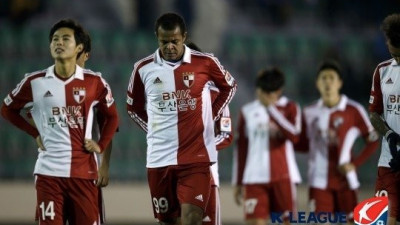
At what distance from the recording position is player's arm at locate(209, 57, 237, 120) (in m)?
7.42

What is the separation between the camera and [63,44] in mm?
7430

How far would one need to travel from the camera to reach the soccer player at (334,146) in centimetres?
984

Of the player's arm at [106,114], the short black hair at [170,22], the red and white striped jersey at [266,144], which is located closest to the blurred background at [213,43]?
the red and white striped jersey at [266,144]

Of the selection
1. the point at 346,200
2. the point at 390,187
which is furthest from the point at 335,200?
the point at 390,187

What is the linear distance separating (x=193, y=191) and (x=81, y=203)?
2.88 ft

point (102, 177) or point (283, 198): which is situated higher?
point (102, 177)

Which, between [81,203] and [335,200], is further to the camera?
[335,200]

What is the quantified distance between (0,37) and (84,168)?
7245mm

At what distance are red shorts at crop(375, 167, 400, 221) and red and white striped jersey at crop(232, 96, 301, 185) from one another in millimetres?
3095

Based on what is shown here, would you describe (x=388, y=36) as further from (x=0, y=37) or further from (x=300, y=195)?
(x=0, y=37)

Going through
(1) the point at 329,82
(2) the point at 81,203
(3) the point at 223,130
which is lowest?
(2) the point at 81,203

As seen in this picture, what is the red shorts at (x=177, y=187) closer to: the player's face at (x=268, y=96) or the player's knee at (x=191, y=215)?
the player's knee at (x=191, y=215)

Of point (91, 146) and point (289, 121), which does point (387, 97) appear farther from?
point (289, 121)

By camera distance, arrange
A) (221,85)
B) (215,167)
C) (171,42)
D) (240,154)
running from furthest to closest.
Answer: (240,154), (215,167), (221,85), (171,42)
